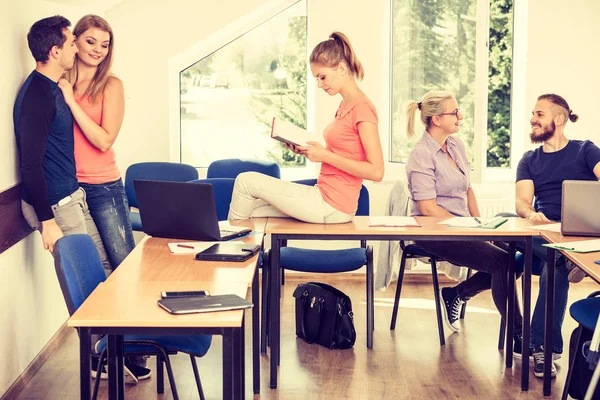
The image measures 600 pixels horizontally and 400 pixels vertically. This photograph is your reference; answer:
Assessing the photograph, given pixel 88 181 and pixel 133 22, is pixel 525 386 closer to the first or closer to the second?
pixel 88 181

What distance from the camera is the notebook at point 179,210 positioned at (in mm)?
3139

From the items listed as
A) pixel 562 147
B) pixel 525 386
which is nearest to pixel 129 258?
pixel 525 386

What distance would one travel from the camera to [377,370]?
3.94m

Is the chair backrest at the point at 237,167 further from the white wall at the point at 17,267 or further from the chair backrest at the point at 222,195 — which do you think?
the white wall at the point at 17,267

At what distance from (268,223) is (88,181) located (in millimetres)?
871

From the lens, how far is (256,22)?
6199 mm

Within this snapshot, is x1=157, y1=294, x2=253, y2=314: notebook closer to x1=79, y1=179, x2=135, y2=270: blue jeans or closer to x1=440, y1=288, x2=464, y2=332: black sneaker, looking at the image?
x1=79, y1=179, x2=135, y2=270: blue jeans

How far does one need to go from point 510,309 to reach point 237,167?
93.0 inches

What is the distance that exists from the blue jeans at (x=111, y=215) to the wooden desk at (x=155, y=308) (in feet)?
1.89

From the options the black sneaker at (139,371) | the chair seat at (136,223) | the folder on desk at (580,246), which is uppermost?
the folder on desk at (580,246)

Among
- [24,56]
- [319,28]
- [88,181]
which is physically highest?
[319,28]

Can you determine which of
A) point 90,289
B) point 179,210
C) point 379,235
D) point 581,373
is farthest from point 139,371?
point 581,373

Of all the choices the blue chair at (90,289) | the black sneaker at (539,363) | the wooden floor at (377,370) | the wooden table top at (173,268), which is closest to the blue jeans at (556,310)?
the black sneaker at (539,363)

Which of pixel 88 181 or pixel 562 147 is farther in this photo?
pixel 562 147
